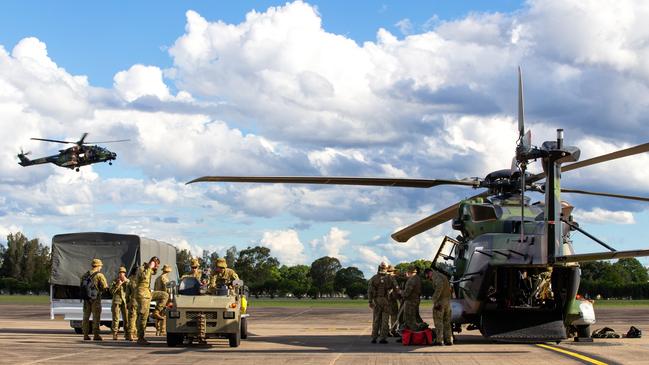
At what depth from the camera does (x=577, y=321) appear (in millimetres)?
20391

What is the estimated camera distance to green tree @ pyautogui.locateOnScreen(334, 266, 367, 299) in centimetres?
14231

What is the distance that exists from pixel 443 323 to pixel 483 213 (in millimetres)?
2792

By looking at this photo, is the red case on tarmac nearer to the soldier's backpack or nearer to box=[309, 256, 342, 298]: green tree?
the soldier's backpack

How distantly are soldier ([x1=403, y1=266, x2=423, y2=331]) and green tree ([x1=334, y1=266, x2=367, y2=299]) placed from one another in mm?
119208

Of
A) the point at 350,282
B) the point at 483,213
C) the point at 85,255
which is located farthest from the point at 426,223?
the point at 350,282

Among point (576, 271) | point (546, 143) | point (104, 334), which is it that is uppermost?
point (546, 143)

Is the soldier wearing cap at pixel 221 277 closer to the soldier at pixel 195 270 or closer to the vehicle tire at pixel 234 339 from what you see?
the soldier at pixel 195 270

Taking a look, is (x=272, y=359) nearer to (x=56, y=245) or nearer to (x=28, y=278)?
(x=56, y=245)

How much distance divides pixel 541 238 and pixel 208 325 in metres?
6.99

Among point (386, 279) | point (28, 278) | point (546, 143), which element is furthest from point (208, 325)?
point (28, 278)

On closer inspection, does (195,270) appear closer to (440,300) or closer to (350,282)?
(440,300)

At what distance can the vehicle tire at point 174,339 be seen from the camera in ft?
63.1

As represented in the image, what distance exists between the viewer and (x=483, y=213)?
21203 millimetres

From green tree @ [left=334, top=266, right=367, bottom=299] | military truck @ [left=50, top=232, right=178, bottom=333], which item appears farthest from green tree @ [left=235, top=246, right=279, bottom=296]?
military truck @ [left=50, top=232, right=178, bottom=333]
